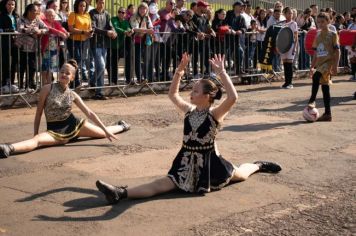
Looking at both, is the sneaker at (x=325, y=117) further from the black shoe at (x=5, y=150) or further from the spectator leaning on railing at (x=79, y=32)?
the black shoe at (x=5, y=150)

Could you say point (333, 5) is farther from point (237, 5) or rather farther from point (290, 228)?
point (290, 228)

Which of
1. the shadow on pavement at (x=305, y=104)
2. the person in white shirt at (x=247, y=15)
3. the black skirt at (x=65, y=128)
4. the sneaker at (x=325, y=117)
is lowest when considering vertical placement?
the shadow on pavement at (x=305, y=104)

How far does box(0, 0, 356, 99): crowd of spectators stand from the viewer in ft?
40.9

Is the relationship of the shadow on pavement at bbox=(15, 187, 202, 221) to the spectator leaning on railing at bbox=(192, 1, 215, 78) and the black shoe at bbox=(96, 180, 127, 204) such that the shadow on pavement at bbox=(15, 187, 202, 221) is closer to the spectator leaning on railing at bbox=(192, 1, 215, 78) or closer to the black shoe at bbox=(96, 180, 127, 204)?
the black shoe at bbox=(96, 180, 127, 204)

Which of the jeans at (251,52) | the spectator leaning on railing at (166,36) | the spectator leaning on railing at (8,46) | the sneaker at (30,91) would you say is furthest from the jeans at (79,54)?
the jeans at (251,52)

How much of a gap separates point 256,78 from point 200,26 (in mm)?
3081

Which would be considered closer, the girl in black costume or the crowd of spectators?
the girl in black costume

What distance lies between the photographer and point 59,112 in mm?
8828

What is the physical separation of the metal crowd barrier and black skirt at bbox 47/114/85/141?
360 cm

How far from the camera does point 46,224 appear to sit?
5.47 metres

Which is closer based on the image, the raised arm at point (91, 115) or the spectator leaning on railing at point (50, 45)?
the raised arm at point (91, 115)

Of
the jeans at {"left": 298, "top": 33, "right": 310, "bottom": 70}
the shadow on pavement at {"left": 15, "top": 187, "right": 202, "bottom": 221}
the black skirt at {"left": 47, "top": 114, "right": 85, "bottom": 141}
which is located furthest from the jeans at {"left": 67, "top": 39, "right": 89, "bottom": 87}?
the jeans at {"left": 298, "top": 33, "right": 310, "bottom": 70}

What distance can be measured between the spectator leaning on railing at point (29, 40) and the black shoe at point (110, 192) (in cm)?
691

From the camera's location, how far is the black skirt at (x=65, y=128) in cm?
880
